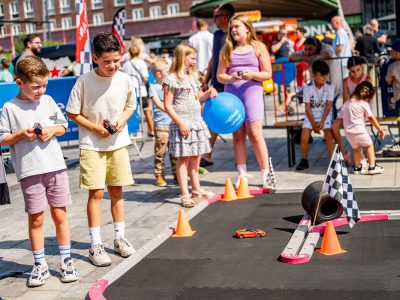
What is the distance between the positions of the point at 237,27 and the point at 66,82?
12.7 feet

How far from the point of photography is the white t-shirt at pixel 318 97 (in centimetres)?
1007

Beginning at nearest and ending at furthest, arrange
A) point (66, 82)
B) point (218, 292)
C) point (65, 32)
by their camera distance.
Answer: point (218, 292)
point (66, 82)
point (65, 32)

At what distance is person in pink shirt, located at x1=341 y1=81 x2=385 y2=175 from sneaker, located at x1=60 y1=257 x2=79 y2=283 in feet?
15.6

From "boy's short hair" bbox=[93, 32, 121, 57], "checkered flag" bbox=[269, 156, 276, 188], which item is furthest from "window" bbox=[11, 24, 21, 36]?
"boy's short hair" bbox=[93, 32, 121, 57]

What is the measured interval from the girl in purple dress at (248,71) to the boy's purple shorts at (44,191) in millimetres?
3490

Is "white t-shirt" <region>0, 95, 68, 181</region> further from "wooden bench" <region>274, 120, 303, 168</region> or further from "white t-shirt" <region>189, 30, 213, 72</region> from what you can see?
"white t-shirt" <region>189, 30, 213, 72</region>

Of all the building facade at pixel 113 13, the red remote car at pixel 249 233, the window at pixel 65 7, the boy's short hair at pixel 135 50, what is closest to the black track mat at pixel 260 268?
the red remote car at pixel 249 233

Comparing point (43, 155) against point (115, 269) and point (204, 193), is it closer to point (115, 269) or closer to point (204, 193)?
point (115, 269)

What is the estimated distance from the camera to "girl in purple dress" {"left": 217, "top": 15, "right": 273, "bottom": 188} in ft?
29.2

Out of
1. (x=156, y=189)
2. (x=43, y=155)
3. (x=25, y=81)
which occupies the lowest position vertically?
(x=156, y=189)

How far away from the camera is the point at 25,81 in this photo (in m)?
5.68

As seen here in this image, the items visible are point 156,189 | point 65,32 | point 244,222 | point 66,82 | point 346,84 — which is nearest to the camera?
point 244,222

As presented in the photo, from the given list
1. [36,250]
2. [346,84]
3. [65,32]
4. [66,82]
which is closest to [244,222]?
[36,250]

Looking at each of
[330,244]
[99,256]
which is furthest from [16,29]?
[330,244]
